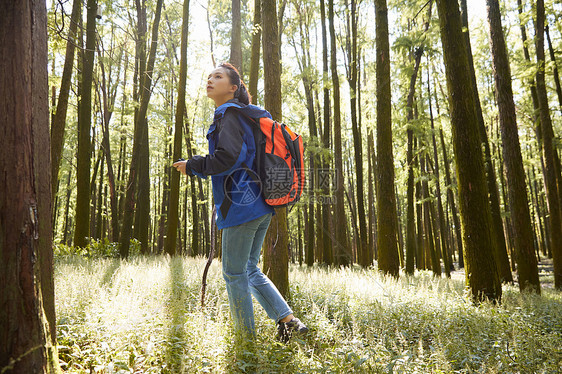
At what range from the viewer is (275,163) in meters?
2.92

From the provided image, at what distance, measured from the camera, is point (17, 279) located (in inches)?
63.7

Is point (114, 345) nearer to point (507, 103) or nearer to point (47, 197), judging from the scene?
point (47, 197)

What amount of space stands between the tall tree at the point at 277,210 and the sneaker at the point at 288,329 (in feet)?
5.08

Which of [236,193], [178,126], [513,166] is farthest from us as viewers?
[178,126]

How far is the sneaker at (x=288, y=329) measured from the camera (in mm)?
3059

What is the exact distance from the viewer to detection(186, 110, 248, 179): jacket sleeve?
2.66m

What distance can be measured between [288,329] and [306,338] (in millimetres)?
330

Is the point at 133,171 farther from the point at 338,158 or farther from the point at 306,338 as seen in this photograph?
the point at 306,338

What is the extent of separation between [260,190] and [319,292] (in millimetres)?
3108

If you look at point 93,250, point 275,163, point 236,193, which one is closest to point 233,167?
point 236,193

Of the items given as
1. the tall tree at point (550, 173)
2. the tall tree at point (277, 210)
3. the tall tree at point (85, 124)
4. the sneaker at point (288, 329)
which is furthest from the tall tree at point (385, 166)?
the tall tree at point (85, 124)

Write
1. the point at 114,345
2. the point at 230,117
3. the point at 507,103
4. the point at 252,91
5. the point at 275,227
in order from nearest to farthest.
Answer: the point at 114,345, the point at 230,117, the point at 275,227, the point at 252,91, the point at 507,103

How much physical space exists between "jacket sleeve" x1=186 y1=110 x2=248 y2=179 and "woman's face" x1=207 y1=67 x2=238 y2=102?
416mm

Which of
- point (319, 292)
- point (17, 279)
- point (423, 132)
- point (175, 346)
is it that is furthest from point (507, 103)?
point (17, 279)
